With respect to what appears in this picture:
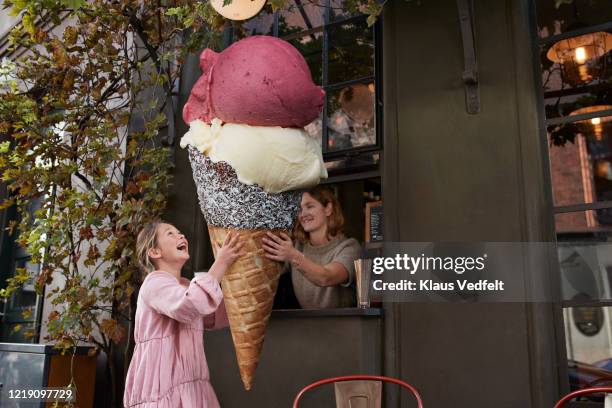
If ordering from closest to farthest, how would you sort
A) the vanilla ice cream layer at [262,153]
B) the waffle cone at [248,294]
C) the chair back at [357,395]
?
the vanilla ice cream layer at [262,153]
the waffle cone at [248,294]
the chair back at [357,395]

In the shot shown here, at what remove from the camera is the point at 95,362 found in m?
→ 3.97

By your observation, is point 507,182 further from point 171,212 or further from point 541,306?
point 171,212

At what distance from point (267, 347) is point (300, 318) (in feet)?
0.90

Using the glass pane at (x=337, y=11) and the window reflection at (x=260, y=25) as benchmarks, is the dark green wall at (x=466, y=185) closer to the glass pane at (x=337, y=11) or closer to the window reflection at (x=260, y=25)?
the glass pane at (x=337, y=11)

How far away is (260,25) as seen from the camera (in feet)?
13.1

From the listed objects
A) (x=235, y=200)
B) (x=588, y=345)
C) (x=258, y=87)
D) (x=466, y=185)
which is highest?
(x=258, y=87)

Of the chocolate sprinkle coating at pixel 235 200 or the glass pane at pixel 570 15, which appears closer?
the chocolate sprinkle coating at pixel 235 200

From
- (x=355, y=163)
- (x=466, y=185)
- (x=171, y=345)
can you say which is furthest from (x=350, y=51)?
(x=171, y=345)

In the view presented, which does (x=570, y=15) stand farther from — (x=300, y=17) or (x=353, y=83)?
(x=300, y=17)

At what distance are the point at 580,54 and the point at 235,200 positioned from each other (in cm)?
216

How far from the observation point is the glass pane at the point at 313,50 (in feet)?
12.1

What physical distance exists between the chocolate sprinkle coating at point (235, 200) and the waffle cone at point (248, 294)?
0.05m

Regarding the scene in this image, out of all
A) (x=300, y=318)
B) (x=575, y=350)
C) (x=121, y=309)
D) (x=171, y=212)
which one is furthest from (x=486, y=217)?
(x=121, y=309)

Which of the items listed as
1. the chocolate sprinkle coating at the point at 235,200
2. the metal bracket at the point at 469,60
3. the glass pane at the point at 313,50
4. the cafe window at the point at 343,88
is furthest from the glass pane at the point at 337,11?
the chocolate sprinkle coating at the point at 235,200
